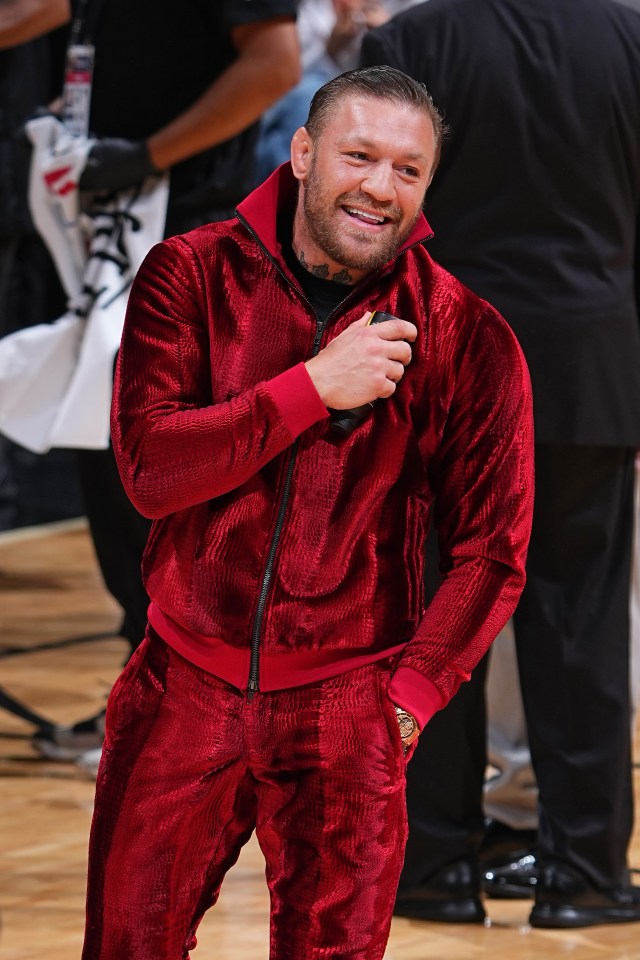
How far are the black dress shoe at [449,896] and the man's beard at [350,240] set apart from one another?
1.45 meters

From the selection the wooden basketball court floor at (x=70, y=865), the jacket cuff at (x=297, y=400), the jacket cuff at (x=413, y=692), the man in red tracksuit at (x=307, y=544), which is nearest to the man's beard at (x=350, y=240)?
the man in red tracksuit at (x=307, y=544)

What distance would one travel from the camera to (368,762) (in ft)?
6.32

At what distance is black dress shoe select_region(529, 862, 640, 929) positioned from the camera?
300 centimetres

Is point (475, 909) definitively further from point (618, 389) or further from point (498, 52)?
point (498, 52)

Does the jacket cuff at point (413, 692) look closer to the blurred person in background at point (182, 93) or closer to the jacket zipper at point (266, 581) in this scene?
the jacket zipper at point (266, 581)

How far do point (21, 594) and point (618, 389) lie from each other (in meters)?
3.09

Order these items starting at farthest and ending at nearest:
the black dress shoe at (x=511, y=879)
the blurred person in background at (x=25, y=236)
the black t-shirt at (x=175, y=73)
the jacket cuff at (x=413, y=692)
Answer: the blurred person in background at (x=25, y=236)
the black t-shirt at (x=175, y=73)
the black dress shoe at (x=511, y=879)
the jacket cuff at (x=413, y=692)

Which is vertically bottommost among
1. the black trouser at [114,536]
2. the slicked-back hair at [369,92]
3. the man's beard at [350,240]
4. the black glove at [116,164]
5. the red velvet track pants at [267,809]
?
the black trouser at [114,536]

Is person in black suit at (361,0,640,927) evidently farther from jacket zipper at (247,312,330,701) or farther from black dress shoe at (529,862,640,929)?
jacket zipper at (247,312,330,701)

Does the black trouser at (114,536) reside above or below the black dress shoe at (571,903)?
above

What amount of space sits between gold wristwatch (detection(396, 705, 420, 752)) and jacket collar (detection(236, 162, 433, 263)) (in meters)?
0.54

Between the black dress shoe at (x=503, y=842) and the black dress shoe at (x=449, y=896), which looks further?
the black dress shoe at (x=503, y=842)

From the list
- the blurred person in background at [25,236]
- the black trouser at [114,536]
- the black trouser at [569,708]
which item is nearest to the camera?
the black trouser at [569,708]

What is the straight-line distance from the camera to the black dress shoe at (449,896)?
300 centimetres
